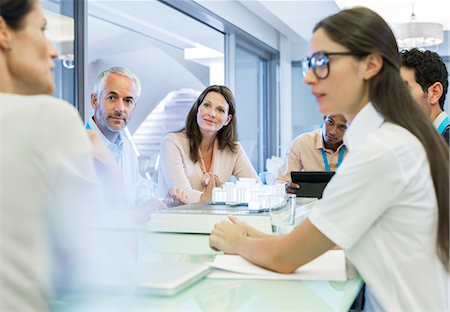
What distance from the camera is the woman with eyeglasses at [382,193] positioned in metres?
1.10

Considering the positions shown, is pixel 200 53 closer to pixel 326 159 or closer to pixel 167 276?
pixel 326 159

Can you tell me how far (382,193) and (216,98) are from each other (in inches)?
86.2

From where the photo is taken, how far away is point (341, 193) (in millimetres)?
1117

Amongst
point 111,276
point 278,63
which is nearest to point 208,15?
A: point 278,63

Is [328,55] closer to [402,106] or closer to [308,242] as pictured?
[402,106]

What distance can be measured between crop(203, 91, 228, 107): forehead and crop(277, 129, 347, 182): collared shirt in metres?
0.58

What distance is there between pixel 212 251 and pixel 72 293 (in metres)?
0.72

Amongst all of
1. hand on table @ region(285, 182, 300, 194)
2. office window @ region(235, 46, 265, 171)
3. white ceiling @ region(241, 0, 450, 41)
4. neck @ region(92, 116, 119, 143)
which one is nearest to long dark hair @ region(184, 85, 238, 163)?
neck @ region(92, 116, 119, 143)

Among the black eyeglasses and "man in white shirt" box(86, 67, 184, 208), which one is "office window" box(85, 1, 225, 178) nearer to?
"man in white shirt" box(86, 67, 184, 208)

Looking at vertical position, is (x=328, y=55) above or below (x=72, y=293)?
above

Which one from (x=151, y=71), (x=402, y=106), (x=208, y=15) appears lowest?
(x=402, y=106)

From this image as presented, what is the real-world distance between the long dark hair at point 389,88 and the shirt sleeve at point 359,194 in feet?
0.35

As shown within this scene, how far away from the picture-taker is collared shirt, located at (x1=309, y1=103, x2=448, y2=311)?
109 cm

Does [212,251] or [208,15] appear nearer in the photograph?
[212,251]
